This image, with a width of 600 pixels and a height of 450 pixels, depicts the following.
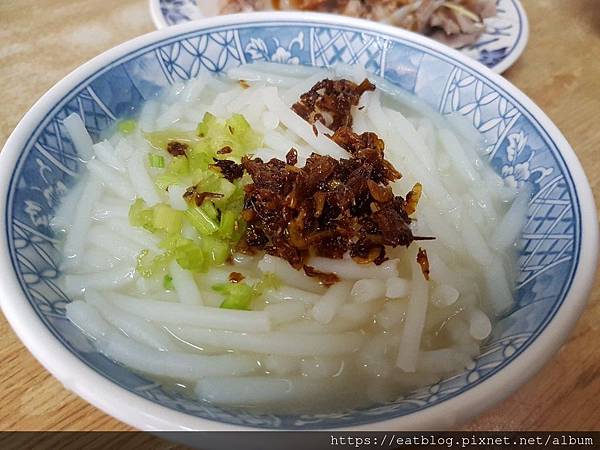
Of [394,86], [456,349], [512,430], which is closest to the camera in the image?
[456,349]

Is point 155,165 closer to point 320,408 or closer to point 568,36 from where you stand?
point 320,408

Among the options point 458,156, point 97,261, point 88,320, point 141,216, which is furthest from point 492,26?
point 88,320

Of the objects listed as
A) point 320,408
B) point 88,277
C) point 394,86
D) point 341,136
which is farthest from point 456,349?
point 394,86

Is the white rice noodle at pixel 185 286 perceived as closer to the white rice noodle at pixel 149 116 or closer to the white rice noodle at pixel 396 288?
the white rice noodle at pixel 396 288

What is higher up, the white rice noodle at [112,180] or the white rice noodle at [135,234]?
the white rice noodle at [112,180]

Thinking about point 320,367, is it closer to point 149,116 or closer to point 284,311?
point 284,311

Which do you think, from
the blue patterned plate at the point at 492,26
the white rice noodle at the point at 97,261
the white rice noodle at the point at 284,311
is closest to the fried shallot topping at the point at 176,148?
the white rice noodle at the point at 97,261
